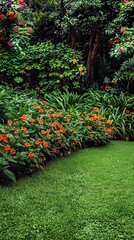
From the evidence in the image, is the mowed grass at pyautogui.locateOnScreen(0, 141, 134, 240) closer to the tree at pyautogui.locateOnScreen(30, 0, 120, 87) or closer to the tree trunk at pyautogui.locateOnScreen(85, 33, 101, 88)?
the tree trunk at pyautogui.locateOnScreen(85, 33, 101, 88)

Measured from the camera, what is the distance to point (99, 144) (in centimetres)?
422

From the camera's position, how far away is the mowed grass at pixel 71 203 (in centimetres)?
194

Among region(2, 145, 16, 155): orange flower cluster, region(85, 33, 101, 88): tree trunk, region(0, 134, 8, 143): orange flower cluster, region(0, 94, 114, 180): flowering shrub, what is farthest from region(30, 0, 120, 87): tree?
region(2, 145, 16, 155): orange flower cluster

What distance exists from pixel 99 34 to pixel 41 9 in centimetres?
216

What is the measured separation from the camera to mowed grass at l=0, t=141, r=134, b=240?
1.94m

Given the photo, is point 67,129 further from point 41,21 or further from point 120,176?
point 41,21

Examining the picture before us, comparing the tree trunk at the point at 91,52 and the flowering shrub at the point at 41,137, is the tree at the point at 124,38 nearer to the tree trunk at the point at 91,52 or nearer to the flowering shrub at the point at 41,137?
the tree trunk at the point at 91,52

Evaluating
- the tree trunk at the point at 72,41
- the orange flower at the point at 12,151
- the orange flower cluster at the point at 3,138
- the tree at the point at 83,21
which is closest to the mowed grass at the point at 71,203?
the orange flower at the point at 12,151

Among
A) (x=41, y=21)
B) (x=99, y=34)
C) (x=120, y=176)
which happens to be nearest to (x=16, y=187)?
(x=120, y=176)

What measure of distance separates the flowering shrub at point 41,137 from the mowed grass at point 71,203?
161 millimetres

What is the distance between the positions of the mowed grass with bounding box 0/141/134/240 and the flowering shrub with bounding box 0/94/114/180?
0.53 feet

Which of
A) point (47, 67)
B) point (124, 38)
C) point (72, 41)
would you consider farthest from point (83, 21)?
point (124, 38)

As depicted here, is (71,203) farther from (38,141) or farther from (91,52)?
(91,52)

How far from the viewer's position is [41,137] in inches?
127
